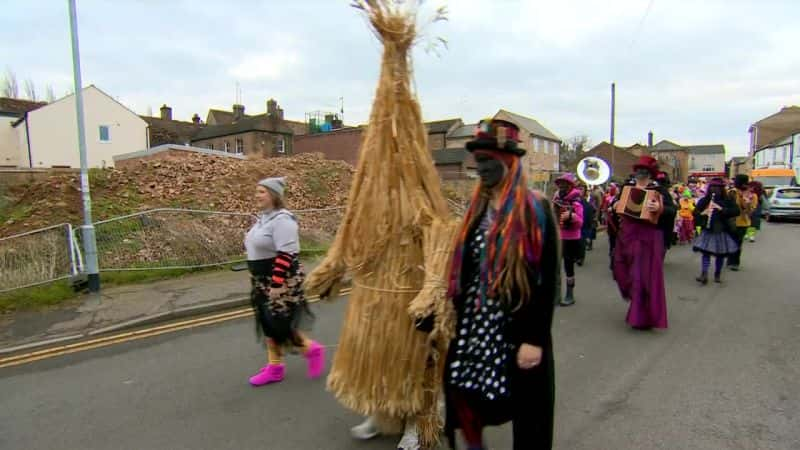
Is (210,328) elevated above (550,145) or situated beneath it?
situated beneath

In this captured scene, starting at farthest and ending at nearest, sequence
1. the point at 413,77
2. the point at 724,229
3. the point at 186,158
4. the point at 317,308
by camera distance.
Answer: the point at 186,158 < the point at 724,229 < the point at 317,308 < the point at 413,77

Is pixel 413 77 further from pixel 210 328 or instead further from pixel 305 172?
pixel 305 172

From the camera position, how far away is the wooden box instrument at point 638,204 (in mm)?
5652

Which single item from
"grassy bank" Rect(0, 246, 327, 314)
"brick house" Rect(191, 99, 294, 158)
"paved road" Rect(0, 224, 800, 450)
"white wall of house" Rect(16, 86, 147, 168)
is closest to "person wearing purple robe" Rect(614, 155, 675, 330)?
"paved road" Rect(0, 224, 800, 450)

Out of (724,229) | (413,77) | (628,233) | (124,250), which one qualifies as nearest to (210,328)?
(124,250)

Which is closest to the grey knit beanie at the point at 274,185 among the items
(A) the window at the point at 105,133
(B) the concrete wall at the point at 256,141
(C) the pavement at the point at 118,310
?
(C) the pavement at the point at 118,310

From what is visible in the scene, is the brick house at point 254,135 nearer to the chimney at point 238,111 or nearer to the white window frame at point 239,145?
the white window frame at point 239,145

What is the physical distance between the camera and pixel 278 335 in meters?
4.05

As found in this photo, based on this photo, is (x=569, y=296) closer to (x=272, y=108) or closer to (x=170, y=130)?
(x=272, y=108)

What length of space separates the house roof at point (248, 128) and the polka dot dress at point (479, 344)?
48394 mm

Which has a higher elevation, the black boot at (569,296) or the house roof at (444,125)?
the house roof at (444,125)

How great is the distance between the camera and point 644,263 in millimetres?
5660

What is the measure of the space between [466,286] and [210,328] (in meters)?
4.56

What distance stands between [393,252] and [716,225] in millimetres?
7609
